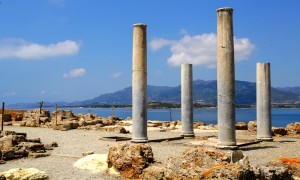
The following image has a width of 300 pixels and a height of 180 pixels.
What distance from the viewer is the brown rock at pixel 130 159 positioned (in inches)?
407

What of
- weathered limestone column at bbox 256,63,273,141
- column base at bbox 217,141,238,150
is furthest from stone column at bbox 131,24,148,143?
weathered limestone column at bbox 256,63,273,141

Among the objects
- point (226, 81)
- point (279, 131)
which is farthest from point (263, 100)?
point (226, 81)

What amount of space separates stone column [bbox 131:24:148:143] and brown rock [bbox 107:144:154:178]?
6.40 m

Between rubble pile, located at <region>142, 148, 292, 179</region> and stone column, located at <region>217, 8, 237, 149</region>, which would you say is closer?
rubble pile, located at <region>142, 148, 292, 179</region>

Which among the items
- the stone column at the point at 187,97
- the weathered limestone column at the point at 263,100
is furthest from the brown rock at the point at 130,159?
the stone column at the point at 187,97

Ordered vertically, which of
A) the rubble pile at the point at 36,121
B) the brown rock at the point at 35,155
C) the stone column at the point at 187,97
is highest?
the stone column at the point at 187,97

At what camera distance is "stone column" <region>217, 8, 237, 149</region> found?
15.2 meters

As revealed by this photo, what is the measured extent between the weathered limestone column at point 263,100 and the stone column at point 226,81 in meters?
5.39

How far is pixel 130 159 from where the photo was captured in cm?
1051

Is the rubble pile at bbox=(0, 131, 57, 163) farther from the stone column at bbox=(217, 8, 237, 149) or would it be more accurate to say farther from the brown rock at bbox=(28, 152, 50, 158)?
the stone column at bbox=(217, 8, 237, 149)

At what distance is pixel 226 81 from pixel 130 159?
6.33 meters

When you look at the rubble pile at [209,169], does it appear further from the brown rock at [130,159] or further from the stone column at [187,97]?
the stone column at [187,97]

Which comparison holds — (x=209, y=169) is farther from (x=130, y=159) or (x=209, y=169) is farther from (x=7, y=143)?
(x=7, y=143)

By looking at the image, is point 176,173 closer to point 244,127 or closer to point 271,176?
point 271,176
